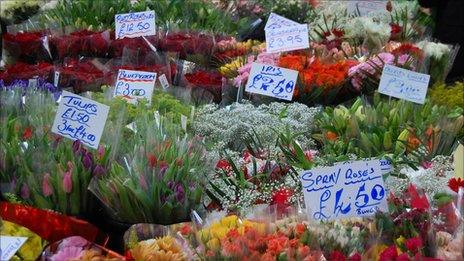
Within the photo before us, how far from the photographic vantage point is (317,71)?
3490mm

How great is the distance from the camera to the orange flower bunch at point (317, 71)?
3.42 meters

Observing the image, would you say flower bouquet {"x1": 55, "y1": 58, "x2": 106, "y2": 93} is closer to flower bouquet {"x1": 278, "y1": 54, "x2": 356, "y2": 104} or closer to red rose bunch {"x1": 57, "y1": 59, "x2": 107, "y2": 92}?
red rose bunch {"x1": 57, "y1": 59, "x2": 107, "y2": 92}

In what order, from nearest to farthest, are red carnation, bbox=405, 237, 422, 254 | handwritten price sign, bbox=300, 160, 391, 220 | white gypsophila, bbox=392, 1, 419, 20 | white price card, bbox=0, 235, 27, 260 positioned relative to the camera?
white price card, bbox=0, 235, 27, 260 < red carnation, bbox=405, 237, 422, 254 < handwritten price sign, bbox=300, 160, 391, 220 < white gypsophila, bbox=392, 1, 419, 20

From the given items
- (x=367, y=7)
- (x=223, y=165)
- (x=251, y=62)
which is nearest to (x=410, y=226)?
(x=223, y=165)

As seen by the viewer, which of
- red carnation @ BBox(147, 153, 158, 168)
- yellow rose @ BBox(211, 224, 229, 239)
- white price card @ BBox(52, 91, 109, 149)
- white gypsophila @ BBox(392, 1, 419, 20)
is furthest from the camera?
white gypsophila @ BBox(392, 1, 419, 20)

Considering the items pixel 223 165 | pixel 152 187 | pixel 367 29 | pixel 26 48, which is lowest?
pixel 26 48

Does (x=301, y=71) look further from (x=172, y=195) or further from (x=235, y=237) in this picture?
(x=235, y=237)

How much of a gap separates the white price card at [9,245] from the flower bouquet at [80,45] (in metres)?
2.23

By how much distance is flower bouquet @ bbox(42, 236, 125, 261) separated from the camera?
1.79 m

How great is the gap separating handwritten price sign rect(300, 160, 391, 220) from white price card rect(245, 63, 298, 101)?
4.26 ft

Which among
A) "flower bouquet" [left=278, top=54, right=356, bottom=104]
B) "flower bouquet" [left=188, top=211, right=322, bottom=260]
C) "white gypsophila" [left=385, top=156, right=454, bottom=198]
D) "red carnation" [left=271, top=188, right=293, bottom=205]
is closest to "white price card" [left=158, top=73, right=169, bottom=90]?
"flower bouquet" [left=278, top=54, right=356, bottom=104]

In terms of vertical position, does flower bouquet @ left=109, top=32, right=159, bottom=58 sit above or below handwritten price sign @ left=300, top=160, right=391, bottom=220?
below

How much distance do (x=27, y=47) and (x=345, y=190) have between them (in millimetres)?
2362

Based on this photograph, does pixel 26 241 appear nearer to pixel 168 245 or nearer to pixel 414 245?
pixel 168 245
